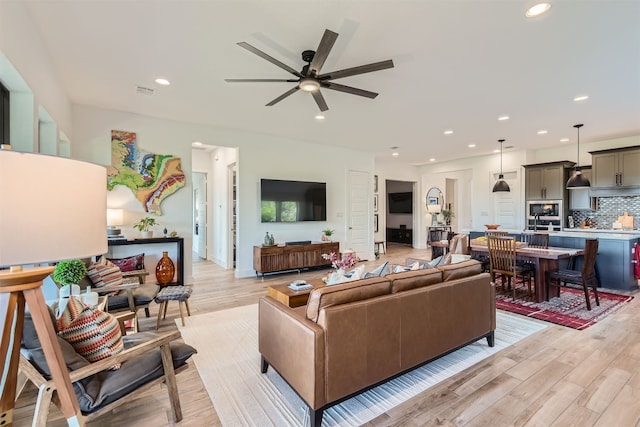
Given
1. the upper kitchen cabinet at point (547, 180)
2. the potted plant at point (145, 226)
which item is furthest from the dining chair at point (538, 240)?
the potted plant at point (145, 226)

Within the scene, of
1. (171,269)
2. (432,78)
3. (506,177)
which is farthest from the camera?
(506,177)

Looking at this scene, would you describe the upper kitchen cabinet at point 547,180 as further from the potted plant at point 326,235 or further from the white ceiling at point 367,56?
the potted plant at point 326,235

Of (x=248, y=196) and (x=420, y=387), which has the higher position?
(x=248, y=196)

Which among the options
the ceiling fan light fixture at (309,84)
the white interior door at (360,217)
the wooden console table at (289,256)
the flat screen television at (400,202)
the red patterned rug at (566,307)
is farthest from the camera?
the flat screen television at (400,202)

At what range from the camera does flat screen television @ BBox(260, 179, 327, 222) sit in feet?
19.8

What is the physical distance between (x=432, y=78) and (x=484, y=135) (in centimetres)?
348

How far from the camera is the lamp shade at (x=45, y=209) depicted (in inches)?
36.7

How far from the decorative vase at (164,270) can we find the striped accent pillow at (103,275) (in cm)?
154

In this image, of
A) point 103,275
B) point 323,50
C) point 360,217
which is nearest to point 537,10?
point 323,50

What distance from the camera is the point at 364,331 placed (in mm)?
1911

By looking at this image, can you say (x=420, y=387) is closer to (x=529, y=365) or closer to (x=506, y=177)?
(x=529, y=365)

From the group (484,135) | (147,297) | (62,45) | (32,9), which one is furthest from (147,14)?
(484,135)

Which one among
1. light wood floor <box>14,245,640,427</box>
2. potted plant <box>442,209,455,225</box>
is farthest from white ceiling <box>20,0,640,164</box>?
potted plant <box>442,209,455,225</box>

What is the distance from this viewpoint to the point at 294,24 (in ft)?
7.98
